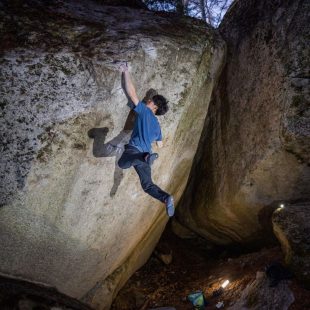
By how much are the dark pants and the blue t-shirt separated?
12 cm

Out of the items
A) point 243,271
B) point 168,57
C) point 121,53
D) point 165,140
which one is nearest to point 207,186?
point 243,271

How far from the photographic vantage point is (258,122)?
7441 mm

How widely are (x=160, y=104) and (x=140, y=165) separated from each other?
1.30 metres

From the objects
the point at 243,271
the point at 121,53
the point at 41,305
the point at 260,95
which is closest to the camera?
the point at 41,305

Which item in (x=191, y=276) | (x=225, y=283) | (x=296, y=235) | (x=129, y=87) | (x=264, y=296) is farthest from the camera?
(x=191, y=276)

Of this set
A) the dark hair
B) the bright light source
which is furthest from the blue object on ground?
the dark hair

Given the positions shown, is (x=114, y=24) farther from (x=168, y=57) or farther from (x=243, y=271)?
(x=243, y=271)

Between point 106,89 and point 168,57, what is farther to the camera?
point 168,57

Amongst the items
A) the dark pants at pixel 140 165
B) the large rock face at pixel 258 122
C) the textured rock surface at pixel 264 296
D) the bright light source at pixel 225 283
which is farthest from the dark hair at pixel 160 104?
the bright light source at pixel 225 283

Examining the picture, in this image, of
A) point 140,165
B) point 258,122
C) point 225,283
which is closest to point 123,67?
point 140,165

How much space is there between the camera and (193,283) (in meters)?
9.42

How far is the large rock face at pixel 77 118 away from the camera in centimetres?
542

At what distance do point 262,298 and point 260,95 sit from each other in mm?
4563

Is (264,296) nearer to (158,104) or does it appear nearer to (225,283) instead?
(225,283)
